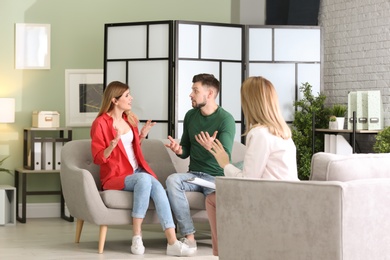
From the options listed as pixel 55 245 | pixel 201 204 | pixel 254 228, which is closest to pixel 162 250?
pixel 201 204

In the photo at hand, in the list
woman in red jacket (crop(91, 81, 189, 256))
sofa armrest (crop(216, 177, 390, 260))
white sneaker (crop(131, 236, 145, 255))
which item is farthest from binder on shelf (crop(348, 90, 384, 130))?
sofa armrest (crop(216, 177, 390, 260))

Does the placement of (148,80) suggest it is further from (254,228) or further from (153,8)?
(254,228)

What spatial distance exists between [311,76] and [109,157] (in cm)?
283

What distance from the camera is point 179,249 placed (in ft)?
20.4

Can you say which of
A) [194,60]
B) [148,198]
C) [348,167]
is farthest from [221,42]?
[348,167]

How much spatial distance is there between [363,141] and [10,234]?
3.44 metres

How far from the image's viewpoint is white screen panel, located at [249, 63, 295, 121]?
8305 millimetres

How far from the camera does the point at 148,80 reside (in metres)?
8.05

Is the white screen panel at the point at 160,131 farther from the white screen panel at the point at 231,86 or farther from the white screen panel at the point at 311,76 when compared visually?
the white screen panel at the point at 311,76

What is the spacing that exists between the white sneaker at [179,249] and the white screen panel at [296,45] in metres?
2.79

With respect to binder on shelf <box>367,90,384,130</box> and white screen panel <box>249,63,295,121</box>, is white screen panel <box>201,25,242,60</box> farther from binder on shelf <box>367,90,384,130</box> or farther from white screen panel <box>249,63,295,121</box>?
binder on shelf <box>367,90,384,130</box>

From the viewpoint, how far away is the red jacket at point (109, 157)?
632 cm

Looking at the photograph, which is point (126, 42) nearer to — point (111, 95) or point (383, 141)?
point (111, 95)

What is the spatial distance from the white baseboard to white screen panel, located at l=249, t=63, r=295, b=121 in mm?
2544
